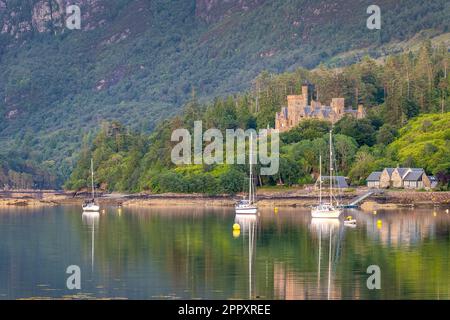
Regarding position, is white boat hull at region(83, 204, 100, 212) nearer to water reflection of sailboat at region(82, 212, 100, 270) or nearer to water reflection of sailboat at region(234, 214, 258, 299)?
water reflection of sailboat at region(82, 212, 100, 270)

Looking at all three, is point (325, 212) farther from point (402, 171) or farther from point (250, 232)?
point (402, 171)

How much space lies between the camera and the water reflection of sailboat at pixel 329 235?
5330 centimetres

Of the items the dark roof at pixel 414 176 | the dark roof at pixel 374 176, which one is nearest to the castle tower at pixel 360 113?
the dark roof at pixel 374 176

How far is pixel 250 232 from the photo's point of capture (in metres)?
78.8

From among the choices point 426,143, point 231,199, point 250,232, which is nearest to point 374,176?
point 426,143

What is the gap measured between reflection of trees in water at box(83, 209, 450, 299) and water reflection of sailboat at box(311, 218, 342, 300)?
0.18m

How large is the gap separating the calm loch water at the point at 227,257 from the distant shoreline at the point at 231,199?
17.2 metres

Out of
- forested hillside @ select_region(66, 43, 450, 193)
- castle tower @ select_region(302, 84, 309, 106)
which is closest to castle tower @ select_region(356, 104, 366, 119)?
forested hillside @ select_region(66, 43, 450, 193)

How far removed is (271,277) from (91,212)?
194ft

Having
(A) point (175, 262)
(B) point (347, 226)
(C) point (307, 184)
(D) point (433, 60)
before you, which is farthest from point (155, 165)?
(A) point (175, 262)

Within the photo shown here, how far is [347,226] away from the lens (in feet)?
274

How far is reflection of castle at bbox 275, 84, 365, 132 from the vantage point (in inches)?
5615

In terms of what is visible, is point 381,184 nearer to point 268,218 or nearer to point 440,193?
point 440,193

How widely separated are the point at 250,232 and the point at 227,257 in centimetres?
1735
